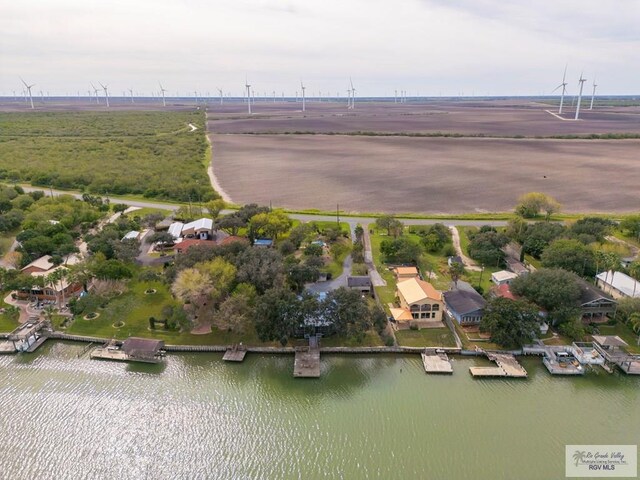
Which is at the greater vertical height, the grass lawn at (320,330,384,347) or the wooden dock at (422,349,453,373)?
the grass lawn at (320,330,384,347)

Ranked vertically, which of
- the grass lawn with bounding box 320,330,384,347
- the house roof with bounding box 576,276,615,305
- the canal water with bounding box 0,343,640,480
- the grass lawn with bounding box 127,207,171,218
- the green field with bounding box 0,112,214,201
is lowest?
the canal water with bounding box 0,343,640,480

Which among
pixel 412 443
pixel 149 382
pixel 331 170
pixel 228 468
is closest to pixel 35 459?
pixel 149 382

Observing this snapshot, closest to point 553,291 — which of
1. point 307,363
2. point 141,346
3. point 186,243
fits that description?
point 307,363

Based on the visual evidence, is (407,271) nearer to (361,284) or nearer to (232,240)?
(361,284)

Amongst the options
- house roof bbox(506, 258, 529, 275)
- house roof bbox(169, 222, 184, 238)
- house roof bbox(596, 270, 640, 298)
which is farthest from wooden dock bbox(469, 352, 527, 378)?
house roof bbox(169, 222, 184, 238)

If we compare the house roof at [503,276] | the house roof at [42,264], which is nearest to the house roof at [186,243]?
the house roof at [42,264]

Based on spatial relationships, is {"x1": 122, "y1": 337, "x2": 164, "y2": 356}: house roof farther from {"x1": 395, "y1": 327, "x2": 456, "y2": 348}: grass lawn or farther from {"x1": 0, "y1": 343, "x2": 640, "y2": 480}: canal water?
{"x1": 395, "y1": 327, "x2": 456, "y2": 348}: grass lawn

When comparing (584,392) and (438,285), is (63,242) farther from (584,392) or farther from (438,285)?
(584,392)

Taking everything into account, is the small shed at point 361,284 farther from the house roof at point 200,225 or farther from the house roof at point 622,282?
the house roof at point 622,282
